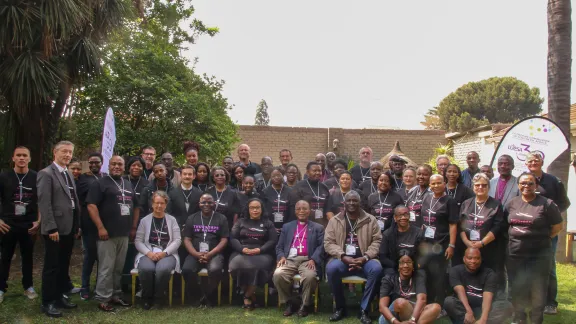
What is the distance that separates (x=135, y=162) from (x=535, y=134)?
19.1 ft

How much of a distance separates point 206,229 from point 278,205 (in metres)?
1.12

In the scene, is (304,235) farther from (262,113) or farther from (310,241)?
(262,113)

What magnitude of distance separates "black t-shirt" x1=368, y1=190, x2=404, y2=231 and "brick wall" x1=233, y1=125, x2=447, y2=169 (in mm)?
12933

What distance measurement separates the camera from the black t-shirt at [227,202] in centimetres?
670

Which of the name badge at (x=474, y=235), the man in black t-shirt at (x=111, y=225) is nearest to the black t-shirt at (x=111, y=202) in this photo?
the man in black t-shirt at (x=111, y=225)

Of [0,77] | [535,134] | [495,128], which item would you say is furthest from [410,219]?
[495,128]

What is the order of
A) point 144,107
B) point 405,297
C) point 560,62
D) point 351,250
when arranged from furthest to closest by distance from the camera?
point 144,107
point 560,62
point 351,250
point 405,297

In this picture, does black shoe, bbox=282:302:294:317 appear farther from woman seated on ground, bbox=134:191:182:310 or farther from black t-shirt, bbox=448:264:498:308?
black t-shirt, bbox=448:264:498:308

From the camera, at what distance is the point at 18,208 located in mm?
5949

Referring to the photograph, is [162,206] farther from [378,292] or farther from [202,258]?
[378,292]

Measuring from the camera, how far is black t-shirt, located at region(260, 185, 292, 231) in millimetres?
6824

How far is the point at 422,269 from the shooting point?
546 cm

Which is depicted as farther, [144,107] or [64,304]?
[144,107]

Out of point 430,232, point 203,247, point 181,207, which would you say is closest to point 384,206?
point 430,232
